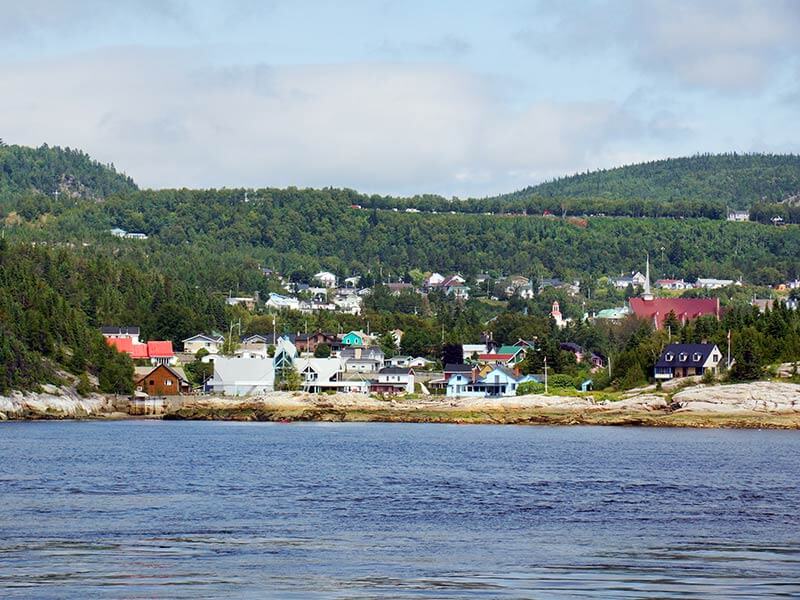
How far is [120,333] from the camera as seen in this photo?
119 metres

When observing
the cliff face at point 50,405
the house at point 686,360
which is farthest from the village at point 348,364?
the cliff face at point 50,405

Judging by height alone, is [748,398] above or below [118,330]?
below

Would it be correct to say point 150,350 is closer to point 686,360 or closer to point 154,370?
point 154,370

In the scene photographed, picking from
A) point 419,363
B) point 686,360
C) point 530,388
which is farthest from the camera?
point 419,363

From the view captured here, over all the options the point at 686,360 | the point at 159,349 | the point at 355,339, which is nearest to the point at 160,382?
the point at 159,349

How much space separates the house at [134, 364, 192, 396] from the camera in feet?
339

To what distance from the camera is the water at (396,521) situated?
24.8 m

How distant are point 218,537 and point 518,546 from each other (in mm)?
6797

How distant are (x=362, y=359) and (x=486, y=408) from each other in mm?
29158

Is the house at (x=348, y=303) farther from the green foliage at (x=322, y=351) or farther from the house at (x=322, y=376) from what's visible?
the house at (x=322, y=376)

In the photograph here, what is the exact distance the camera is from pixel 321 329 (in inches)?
5600

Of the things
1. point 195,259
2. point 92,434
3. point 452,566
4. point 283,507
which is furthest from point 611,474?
point 195,259

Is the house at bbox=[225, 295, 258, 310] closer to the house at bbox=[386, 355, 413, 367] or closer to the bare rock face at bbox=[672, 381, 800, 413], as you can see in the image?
the house at bbox=[386, 355, 413, 367]

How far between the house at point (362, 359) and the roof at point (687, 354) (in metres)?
30.3
